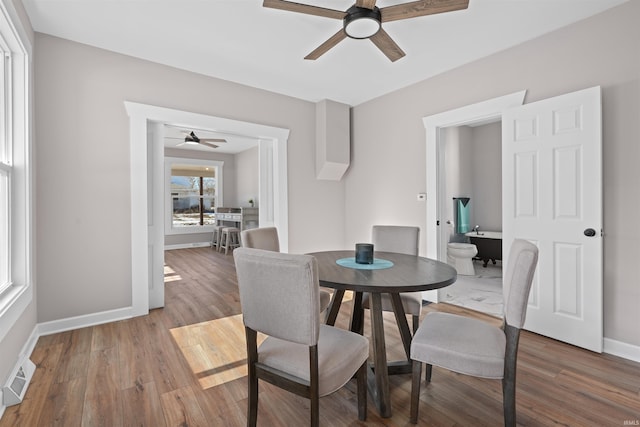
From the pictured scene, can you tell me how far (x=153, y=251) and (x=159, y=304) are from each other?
0.57 m

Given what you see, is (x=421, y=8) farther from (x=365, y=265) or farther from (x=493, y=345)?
(x=493, y=345)

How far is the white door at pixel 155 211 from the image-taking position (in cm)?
329

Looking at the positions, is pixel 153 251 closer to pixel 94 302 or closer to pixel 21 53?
pixel 94 302

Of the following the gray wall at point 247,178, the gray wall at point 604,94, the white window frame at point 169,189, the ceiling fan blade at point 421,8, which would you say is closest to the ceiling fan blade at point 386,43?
the ceiling fan blade at point 421,8

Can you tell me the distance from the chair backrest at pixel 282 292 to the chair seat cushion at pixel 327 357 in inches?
5.4

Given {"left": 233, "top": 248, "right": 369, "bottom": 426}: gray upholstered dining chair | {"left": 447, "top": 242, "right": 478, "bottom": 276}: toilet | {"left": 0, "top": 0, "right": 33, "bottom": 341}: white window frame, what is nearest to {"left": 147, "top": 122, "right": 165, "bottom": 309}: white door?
{"left": 0, "top": 0, "right": 33, "bottom": 341}: white window frame

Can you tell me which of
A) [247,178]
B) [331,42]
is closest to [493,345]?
[331,42]

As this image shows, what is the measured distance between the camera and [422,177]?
370 cm

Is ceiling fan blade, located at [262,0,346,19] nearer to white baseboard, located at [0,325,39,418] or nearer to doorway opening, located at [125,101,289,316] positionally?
doorway opening, located at [125,101,289,316]

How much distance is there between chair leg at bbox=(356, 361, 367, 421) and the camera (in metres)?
1.57

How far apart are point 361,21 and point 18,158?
8.61 feet

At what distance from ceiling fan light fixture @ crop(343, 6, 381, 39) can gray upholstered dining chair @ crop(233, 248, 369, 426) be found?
171 cm

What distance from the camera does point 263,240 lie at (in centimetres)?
264

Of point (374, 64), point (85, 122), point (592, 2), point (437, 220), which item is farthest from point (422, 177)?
point (85, 122)
